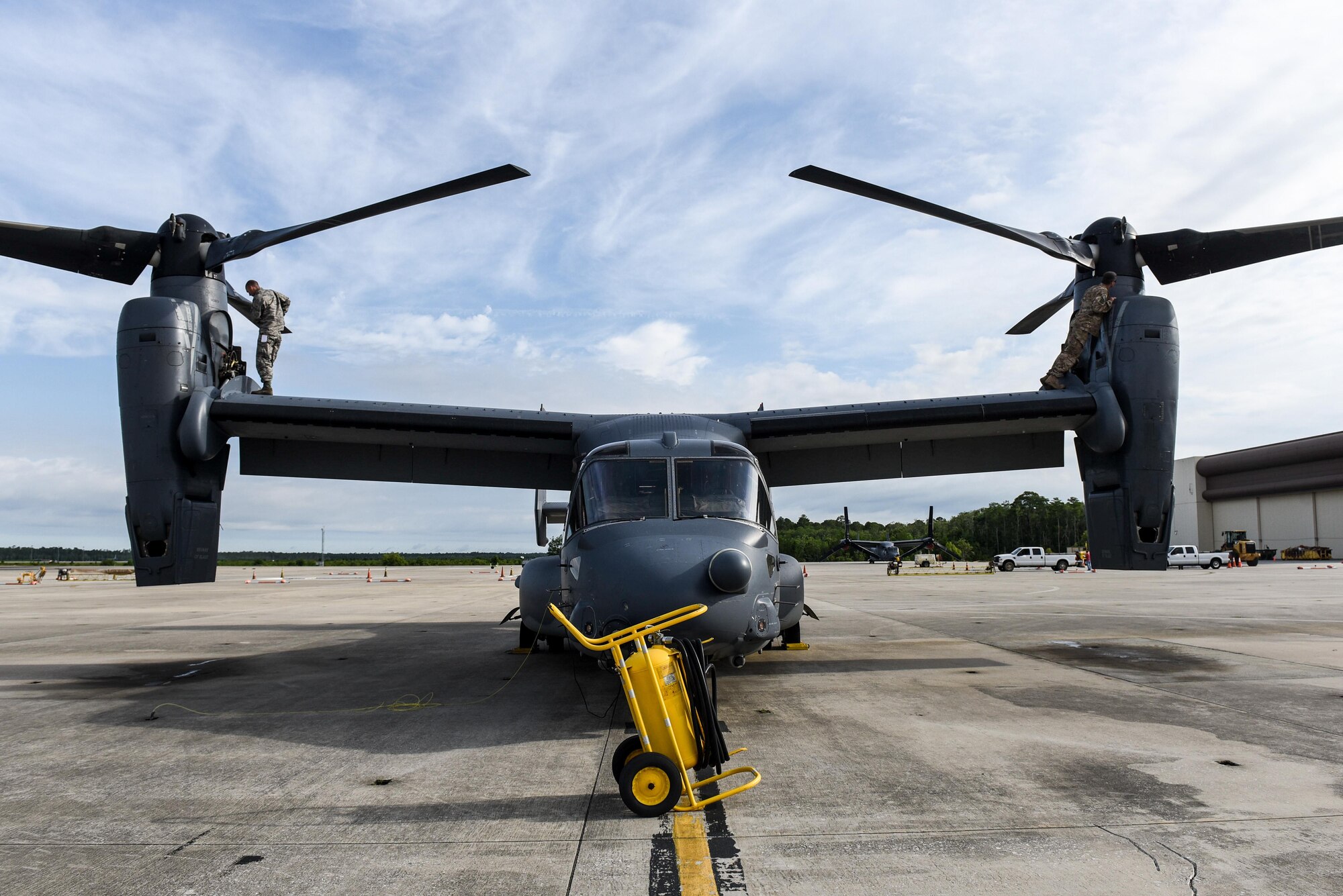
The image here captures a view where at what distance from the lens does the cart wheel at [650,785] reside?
4258mm

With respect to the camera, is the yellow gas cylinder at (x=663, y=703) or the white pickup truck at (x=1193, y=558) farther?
the white pickup truck at (x=1193, y=558)

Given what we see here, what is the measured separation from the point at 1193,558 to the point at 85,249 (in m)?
49.8

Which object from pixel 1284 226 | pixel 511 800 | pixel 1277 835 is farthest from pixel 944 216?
pixel 511 800

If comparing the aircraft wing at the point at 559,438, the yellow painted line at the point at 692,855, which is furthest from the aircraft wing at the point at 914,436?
the yellow painted line at the point at 692,855

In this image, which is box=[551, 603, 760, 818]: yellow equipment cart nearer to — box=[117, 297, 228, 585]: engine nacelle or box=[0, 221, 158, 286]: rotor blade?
box=[117, 297, 228, 585]: engine nacelle

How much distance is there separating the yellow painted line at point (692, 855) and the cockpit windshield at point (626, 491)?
3021 mm

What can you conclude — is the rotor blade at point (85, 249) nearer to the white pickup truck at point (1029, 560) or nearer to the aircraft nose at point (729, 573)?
the aircraft nose at point (729, 573)

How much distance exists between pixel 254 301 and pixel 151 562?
3417 millimetres

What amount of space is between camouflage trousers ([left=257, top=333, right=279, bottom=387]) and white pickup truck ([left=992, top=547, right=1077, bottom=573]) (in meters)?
44.4

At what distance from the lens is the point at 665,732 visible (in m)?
4.40

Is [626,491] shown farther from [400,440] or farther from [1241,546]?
[1241,546]

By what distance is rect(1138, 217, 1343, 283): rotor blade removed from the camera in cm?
899

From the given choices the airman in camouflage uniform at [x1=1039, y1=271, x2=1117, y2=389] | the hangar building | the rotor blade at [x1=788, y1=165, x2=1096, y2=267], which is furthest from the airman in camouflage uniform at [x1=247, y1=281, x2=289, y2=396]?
the hangar building

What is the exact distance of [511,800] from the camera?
4.56 metres
